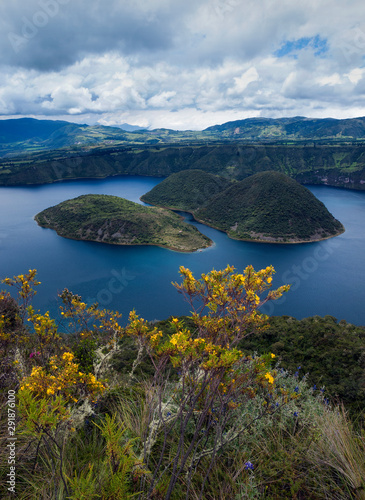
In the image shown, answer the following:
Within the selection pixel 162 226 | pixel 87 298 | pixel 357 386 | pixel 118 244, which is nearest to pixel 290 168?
pixel 162 226

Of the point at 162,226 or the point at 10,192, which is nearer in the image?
the point at 162,226

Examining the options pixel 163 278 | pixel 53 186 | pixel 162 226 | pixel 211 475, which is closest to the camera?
pixel 211 475

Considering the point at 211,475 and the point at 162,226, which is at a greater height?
the point at 211,475

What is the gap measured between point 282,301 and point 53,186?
7023 inches

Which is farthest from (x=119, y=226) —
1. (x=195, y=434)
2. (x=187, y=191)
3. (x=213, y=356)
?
(x=195, y=434)

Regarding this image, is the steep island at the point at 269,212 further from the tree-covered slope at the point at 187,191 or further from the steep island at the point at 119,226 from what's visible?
the steep island at the point at 119,226

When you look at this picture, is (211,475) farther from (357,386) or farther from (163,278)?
(163,278)

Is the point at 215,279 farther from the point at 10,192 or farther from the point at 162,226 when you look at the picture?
the point at 10,192

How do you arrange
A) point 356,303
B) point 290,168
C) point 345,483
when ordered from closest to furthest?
point 345,483, point 356,303, point 290,168

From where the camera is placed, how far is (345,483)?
489 cm

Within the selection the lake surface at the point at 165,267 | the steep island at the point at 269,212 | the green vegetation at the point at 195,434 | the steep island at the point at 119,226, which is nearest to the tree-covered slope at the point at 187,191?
the steep island at the point at 269,212

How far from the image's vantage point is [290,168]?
19912 cm

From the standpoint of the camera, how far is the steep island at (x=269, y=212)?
87875mm

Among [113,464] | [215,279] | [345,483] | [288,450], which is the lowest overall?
[288,450]
